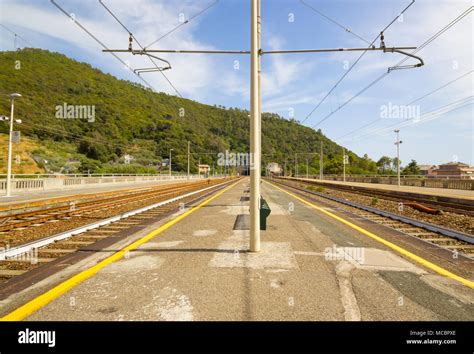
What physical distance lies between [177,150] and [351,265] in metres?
107

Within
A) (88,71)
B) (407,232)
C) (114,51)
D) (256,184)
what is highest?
(88,71)

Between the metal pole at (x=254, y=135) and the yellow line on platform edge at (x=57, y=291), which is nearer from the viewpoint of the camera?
the yellow line on platform edge at (x=57, y=291)

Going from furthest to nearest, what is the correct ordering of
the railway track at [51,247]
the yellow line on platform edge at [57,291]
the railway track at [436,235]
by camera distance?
1. the railway track at [436,235]
2. the railway track at [51,247]
3. the yellow line on platform edge at [57,291]

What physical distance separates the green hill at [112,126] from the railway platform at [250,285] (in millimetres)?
67020

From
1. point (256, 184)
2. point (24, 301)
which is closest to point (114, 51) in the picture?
point (256, 184)

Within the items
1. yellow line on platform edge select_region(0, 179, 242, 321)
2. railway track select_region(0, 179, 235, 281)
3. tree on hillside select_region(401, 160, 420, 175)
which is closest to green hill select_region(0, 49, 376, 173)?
tree on hillside select_region(401, 160, 420, 175)

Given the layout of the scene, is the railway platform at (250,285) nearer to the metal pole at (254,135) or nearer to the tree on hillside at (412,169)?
the metal pole at (254,135)

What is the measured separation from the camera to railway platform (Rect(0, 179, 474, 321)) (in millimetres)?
3158

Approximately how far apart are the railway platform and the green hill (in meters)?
67.0

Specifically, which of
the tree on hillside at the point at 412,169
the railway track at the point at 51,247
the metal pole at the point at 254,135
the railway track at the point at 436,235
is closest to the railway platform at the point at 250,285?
the metal pole at the point at 254,135

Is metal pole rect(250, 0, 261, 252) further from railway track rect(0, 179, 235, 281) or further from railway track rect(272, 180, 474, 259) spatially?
railway track rect(272, 180, 474, 259)

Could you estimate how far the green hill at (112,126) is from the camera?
283 feet

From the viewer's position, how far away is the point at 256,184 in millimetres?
5688
